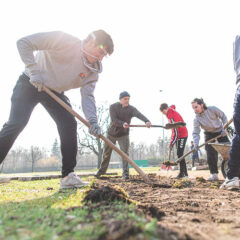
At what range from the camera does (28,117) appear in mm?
3117

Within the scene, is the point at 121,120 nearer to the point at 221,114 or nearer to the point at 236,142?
the point at 221,114

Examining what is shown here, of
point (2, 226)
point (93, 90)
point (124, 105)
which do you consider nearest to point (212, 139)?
point (124, 105)

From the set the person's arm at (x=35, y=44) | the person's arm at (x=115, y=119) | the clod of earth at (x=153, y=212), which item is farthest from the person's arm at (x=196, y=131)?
the clod of earth at (x=153, y=212)

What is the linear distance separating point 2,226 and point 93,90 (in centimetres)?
262

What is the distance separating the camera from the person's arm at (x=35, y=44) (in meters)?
3.03

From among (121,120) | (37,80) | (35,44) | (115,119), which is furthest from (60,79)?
(121,120)

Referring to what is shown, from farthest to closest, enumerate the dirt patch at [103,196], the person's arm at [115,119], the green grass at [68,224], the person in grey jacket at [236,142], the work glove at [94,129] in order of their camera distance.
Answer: the person's arm at [115,119] → the work glove at [94,129] → the person in grey jacket at [236,142] → the dirt patch at [103,196] → the green grass at [68,224]

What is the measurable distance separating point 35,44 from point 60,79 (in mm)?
539

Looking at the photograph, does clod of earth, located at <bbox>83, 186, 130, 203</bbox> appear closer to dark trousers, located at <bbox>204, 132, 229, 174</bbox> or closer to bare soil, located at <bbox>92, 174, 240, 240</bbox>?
bare soil, located at <bbox>92, 174, 240, 240</bbox>

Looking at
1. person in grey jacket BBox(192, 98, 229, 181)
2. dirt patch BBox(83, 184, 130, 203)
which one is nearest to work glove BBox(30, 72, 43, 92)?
dirt patch BBox(83, 184, 130, 203)

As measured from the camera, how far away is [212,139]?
5.59 metres

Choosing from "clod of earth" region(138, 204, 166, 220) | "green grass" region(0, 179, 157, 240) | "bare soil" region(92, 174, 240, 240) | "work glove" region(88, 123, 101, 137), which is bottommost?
"bare soil" region(92, 174, 240, 240)

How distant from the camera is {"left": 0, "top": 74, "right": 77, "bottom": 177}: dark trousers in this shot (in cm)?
289

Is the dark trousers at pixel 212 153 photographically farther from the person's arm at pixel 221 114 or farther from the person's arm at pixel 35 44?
the person's arm at pixel 35 44
